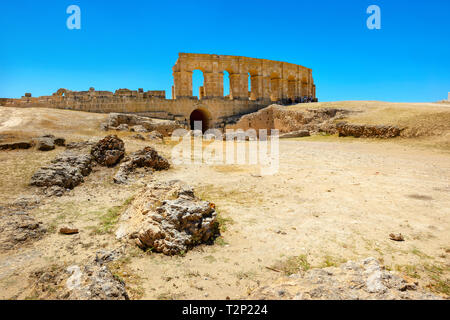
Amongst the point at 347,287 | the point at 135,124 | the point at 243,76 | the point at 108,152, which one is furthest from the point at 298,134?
the point at 347,287

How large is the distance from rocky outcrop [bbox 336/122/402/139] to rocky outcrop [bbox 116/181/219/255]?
46.4 feet

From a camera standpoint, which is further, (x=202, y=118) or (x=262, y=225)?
(x=202, y=118)

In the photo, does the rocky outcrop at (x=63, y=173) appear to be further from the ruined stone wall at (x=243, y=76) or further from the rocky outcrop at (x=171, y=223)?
the ruined stone wall at (x=243, y=76)

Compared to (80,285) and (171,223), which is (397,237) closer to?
(171,223)

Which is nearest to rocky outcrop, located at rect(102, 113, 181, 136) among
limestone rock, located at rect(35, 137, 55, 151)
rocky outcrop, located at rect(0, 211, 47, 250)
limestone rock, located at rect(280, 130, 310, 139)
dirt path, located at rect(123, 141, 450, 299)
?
limestone rock, located at rect(35, 137, 55, 151)

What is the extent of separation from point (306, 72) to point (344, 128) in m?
19.0

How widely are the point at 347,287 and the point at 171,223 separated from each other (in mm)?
2542

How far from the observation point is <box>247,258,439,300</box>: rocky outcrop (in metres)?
2.24

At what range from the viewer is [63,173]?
23.3 ft

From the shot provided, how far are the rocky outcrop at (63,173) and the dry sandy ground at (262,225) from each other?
323 millimetres

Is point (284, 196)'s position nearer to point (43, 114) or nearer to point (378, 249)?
point (378, 249)

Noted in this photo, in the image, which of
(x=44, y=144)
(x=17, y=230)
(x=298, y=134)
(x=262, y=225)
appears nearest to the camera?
(x=17, y=230)
